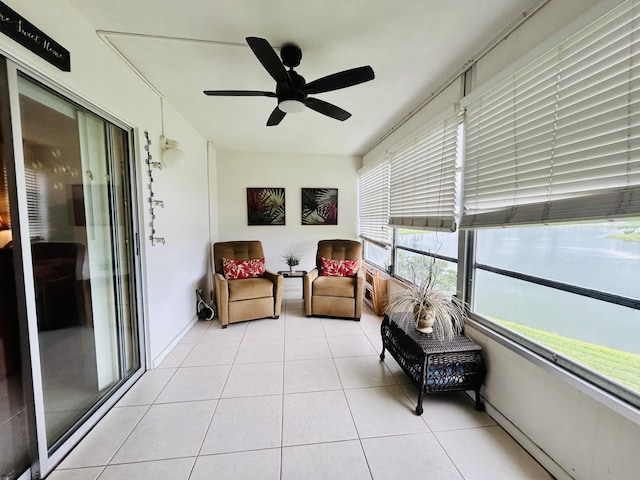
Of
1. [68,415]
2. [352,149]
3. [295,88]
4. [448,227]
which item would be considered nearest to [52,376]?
[68,415]

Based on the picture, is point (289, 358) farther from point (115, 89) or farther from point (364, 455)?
point (115, 89)

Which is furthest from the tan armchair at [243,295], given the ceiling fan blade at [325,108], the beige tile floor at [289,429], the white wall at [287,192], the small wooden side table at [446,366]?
the ceiling fan blade at [325,108]

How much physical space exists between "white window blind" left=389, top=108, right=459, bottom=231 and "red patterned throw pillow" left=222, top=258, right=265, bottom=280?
1906mm

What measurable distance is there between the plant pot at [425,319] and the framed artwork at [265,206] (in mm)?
2929

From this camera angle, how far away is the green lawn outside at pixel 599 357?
1011 millimetres

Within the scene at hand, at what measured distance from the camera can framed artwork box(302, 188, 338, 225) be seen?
14.0 ft

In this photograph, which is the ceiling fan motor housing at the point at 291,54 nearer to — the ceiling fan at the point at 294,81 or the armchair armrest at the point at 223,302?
the ceiling fan at the point at 294,81

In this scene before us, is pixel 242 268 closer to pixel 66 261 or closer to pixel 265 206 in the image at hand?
pixel 265 206

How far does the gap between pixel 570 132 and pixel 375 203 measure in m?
2.59

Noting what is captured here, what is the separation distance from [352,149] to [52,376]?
3.99 meters

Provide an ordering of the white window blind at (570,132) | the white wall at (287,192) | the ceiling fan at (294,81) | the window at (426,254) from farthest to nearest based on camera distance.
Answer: the white wall at (287,192)
the window at (426,254)
the ceiling fan at (294,81)
the white window blind at (570,132)

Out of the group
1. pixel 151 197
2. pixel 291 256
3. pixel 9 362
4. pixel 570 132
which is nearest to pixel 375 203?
pixel 291 256

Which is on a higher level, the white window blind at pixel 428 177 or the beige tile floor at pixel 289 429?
the white window blind at pixel 428 177

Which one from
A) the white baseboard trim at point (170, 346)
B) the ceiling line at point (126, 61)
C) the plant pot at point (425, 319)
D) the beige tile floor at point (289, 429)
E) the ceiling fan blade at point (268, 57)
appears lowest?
the beige tile floor at point (289, 429)
